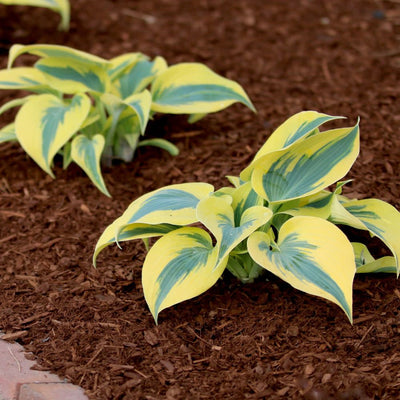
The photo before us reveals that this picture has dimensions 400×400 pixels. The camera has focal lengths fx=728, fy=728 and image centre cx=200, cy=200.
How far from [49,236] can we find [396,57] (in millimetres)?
1987

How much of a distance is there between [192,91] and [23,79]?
668 millimetres

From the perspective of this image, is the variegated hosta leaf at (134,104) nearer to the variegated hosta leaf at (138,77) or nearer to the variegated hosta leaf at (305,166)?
the variegated hosta leaf at (138,77)

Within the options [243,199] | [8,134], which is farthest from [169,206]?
[8,134]

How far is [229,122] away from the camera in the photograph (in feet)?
10.2

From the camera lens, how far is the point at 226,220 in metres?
2.11

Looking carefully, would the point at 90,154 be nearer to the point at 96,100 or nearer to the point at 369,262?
the point at 96,100

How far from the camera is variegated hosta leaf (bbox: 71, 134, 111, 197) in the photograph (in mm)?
2582

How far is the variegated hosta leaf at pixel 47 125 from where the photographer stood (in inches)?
104

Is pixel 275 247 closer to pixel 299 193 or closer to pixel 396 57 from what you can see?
pixel 299 193

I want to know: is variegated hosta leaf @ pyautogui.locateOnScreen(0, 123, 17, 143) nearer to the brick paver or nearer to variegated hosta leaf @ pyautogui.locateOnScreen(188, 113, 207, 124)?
variegated hosta leaf @ pyautogui.locateOnScreen(188, 113, 207, 124)

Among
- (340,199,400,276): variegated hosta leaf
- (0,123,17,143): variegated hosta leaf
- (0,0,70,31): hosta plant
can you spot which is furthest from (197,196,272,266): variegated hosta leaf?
(0,0,70,31): hosta plant

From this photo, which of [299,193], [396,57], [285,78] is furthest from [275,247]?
[396,57]

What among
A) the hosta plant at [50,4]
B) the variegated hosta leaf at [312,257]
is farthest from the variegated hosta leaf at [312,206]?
the hosta plant at [50,4]

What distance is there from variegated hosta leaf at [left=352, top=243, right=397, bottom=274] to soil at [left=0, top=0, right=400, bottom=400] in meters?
0.05
